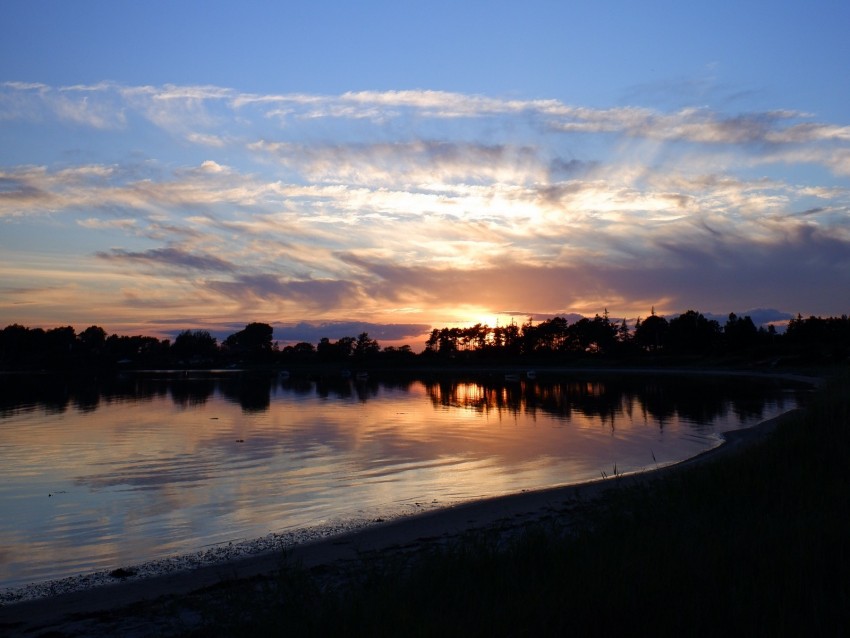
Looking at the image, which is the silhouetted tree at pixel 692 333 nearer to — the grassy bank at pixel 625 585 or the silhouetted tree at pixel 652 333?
the silhouetted tree at pixel 652 333

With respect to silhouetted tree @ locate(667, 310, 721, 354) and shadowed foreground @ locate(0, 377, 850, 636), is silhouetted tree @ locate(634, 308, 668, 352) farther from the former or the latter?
shadowed foreground @ locate(0, 377, 850, 636)

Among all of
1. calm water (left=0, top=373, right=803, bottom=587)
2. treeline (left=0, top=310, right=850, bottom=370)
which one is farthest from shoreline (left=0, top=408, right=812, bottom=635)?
treeline (left=0, top=310, right=850, bottom=370)

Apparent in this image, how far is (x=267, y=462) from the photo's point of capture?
77.3 feet

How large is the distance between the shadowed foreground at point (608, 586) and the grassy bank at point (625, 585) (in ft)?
0.06

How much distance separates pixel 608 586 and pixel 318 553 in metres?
6.58

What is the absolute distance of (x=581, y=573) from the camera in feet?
22.7

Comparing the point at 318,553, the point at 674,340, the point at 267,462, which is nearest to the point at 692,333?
the point at 674,340

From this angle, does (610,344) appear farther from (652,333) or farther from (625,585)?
(625,585)

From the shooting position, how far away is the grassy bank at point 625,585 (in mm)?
5875

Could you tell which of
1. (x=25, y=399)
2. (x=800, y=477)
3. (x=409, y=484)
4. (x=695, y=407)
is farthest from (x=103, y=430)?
(x=695, y=407)

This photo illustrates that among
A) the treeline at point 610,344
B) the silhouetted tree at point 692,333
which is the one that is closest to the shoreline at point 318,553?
the treeline at point 610,344

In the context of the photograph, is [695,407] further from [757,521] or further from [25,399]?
[25,399]

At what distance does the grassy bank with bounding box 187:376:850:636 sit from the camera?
19.3 feet

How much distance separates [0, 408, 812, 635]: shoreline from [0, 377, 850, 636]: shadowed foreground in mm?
315
